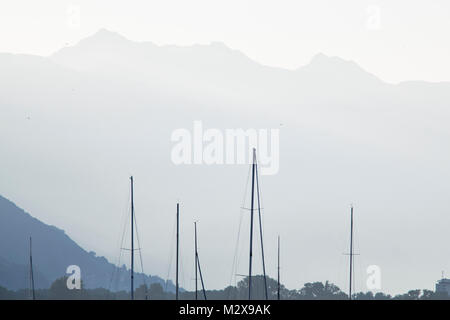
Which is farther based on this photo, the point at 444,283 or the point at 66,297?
→ the point at 444,283

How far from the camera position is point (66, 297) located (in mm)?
157000

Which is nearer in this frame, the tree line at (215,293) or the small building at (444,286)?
the tree line at (215,293)

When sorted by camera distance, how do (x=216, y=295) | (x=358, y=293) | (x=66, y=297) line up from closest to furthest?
(x=66, y=297)
(x=216, y=295)
(x=358, y=293)

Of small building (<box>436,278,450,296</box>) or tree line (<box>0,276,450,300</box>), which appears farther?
small building (<box>436,278,450,296</box>)

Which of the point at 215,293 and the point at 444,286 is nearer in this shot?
the point at 215,293
